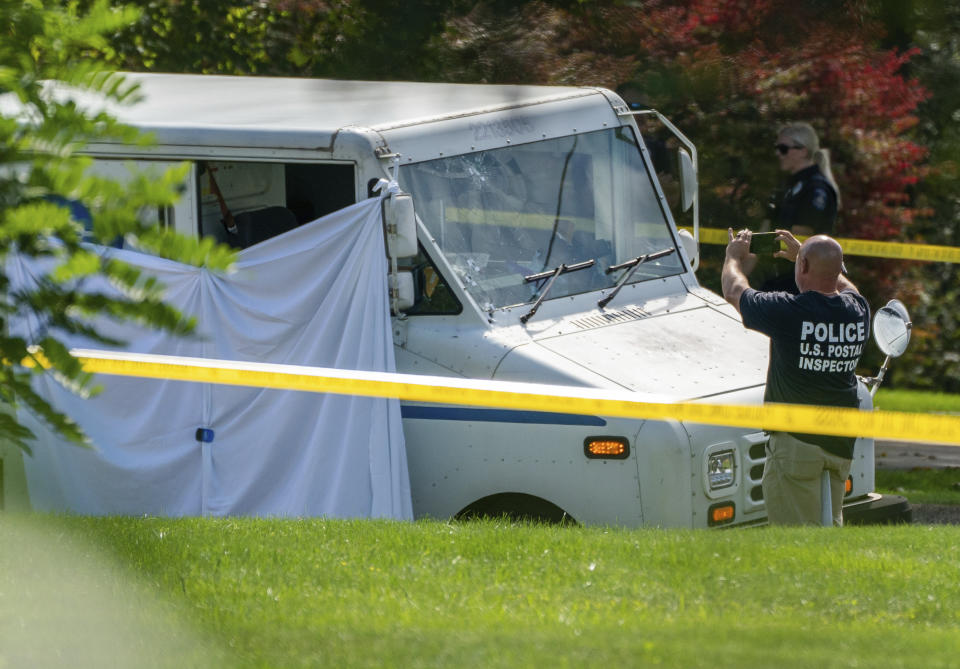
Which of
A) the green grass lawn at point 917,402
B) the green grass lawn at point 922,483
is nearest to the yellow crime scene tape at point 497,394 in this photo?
the green grass lawn at point 922,483

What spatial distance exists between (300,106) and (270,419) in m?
1.69

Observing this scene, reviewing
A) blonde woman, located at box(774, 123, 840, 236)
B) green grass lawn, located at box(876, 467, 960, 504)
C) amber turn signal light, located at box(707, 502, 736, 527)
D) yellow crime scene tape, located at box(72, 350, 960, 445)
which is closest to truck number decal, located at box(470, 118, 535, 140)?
yellow crime scene tape, located at box(72, 350, 960, 445)

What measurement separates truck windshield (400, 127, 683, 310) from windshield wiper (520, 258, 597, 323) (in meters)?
0.03

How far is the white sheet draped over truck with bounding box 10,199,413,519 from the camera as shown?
624cm

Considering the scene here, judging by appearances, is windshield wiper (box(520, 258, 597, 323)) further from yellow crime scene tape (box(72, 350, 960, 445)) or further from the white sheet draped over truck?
the white sheet draped over truck

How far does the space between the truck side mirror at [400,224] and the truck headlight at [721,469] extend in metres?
1.59

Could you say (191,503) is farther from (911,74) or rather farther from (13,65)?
(13,65)

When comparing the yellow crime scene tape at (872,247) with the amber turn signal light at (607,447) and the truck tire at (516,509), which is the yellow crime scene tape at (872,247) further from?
the amber turn signal light at (607,447)

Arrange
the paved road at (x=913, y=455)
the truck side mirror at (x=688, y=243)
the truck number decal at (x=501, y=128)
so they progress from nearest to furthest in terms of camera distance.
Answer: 1. the truck number decal at (x=501, y=128)
2. the truck side mirror at (x=688, y=243)
3. the paved road at (x=913, y=455)

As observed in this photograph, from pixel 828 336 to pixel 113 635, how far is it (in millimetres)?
3332

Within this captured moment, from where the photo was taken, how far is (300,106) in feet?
23.1

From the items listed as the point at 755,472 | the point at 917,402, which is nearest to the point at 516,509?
the point at 755,472

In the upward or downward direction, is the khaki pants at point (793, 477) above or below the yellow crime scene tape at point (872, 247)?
below

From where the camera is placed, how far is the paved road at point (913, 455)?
10914 mm
